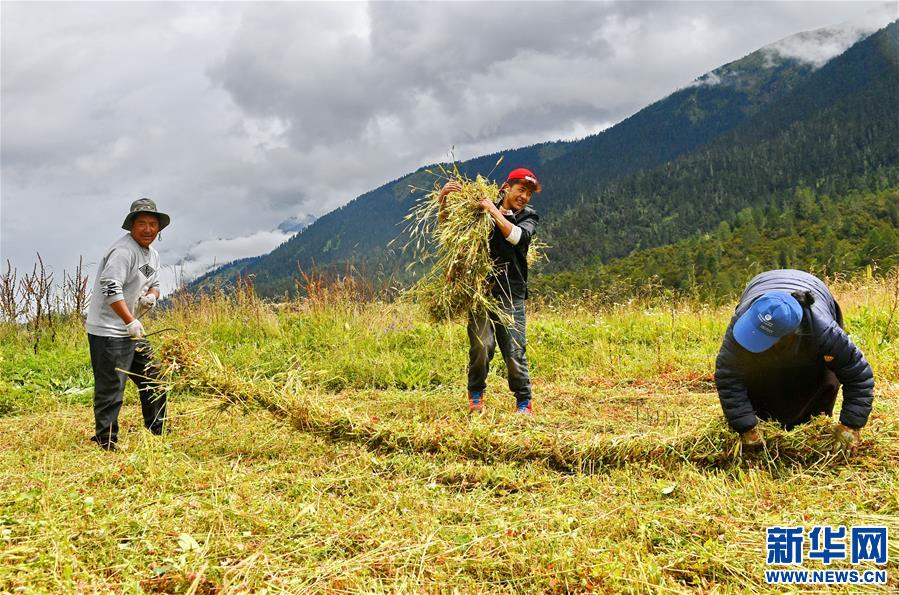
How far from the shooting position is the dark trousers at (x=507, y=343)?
474 cm

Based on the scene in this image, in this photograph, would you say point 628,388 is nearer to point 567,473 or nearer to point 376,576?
point 567,473

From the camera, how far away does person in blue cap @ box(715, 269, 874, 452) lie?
111 inches

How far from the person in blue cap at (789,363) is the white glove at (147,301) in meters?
3.84

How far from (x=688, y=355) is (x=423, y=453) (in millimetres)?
4299

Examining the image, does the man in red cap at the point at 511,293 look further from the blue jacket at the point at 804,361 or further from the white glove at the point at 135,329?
the white glove at the point at 135,329

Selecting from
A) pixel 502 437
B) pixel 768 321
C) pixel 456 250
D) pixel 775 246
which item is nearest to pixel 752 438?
pixel 768 321

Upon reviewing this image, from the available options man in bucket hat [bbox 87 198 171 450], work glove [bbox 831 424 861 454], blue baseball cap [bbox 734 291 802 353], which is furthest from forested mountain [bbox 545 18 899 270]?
blue baseball cap [bbox 734 291 802 353]

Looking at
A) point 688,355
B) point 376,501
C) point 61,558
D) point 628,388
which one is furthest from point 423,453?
point 688,355

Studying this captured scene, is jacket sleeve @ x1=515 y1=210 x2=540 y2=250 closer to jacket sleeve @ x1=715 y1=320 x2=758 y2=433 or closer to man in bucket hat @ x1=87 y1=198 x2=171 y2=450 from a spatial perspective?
jacket sleeve @ x1=715 y1=320 x2=758 y2=433

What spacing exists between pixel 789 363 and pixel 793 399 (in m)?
0.34

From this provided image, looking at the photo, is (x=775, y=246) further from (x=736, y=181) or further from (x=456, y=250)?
(x=736, y=181)

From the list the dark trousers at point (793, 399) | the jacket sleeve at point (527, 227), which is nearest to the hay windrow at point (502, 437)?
the dark trousers at point (793, 399)

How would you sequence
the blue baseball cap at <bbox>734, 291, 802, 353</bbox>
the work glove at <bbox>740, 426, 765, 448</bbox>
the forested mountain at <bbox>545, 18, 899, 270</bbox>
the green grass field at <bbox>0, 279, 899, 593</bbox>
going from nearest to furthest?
the green grass field at <bbox>0, 279, 899, 593</bbox>, the blue baseball cap at <bbox>734, 291, 802, 353</bbox>, the work glove at <bbox>740, 426, 765, 448</bbox>, the forested mountain at <bbox>545, 18, 899, 270</bbox>

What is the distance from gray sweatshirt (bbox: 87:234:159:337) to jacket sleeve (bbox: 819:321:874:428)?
14.0 feet
